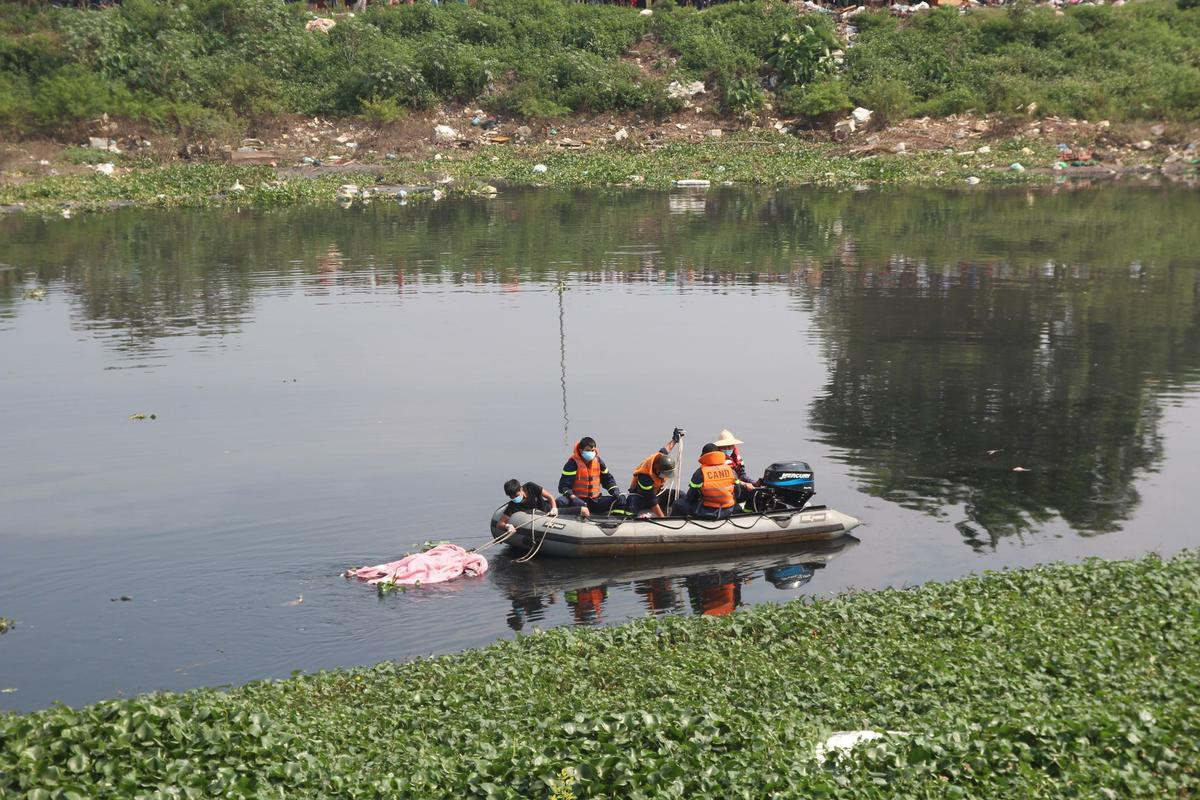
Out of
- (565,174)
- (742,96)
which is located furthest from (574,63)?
(565,174)

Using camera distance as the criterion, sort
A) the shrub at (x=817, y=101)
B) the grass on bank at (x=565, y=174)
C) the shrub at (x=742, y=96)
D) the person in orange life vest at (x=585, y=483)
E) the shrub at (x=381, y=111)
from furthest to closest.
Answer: the shrub at (x=742, y=96)
the shrub at (x=381, y=111)
the shrub at (x=817, y=101)
the grass on bank at (x=565, y=174)
the person in orange life vest at (x=585, y=483)

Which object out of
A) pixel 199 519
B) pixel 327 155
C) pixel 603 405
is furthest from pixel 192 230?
pixel 199 519

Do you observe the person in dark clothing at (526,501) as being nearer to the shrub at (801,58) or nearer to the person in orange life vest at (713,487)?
the person in orange life vest at (713,487)

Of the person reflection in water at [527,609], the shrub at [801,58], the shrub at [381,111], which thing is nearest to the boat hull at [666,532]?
the person reflection in water at [527,609]

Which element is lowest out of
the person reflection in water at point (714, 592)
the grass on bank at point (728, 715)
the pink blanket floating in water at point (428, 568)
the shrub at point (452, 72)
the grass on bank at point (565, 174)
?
the person reflection in water at point (714, 592)

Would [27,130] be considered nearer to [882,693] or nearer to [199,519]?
[199,519]

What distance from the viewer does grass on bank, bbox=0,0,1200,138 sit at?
6625 cm

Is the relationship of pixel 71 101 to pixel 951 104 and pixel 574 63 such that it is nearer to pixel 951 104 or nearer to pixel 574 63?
pixel 574 63

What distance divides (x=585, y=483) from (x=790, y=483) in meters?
3.01

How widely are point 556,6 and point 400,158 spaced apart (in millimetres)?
17770

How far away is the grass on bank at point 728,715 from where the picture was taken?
→ 9.85 m

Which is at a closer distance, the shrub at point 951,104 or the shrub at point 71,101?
the shrub at point 71,101

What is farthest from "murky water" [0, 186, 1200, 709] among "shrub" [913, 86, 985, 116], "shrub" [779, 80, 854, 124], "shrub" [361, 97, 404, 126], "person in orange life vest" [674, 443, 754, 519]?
"shrub" [361, 97, 404, 126]

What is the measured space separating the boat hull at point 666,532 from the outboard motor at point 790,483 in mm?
469
